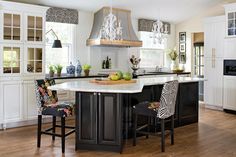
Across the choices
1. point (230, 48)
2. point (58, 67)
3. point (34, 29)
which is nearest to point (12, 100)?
point (58, 67)

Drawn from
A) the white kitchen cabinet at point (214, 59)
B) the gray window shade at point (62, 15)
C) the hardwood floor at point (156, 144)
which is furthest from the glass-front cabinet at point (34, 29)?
the white kitchen cabinet at point (214, 59)

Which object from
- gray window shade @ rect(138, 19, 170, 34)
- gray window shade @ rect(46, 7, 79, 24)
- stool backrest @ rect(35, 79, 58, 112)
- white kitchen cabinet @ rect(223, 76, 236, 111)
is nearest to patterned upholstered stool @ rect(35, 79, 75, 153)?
stool backrest @ rect(35, 79, 58, 112)

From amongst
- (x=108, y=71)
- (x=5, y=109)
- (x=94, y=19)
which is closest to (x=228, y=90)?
(x=108, y=71)

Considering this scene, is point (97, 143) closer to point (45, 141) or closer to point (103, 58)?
point (45, 141)

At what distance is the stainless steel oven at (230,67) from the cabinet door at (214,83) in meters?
0.19

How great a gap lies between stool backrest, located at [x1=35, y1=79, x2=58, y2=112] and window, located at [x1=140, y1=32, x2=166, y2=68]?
4.07 m

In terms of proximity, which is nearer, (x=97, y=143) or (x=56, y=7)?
(x=97, y=143)

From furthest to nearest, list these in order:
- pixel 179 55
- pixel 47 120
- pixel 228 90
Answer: pixel 179 55, pixel 228 90, pixel 47 120

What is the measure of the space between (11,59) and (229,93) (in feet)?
15.8

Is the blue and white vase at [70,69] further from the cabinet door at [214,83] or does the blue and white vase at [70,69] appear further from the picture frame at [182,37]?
the picture frame at [182,37]

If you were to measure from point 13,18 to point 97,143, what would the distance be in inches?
109

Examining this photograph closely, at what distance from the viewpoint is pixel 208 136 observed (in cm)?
468

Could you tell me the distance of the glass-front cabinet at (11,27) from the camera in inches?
196

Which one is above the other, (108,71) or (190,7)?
(190,7)
